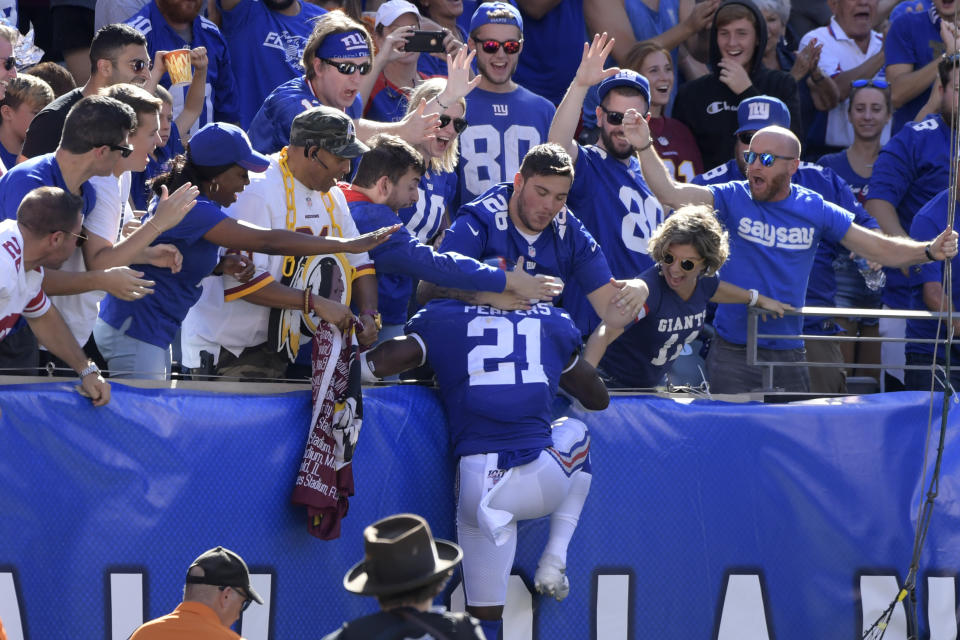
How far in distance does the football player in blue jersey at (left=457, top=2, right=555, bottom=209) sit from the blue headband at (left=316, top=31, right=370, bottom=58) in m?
0.95

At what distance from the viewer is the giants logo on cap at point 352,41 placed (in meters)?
7.01

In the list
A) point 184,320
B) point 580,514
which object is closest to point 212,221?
point 184,320

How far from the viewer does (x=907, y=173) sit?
8961 millimetres

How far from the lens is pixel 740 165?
27.2ft

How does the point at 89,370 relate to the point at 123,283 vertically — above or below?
below

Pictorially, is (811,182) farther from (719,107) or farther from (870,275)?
(719,107)

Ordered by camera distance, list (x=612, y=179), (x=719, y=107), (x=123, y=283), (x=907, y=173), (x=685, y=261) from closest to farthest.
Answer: (x=123, y=283) < (x=685, y=261) < (x=612, y=179) < (x=907, y=173) < (x=719, y=107)

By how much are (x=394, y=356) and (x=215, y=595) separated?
1.43 meters

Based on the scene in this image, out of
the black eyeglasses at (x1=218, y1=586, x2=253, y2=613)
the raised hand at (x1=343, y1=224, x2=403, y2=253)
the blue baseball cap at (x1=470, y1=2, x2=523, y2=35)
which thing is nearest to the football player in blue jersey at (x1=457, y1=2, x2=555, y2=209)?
the blue baseball cap at (x1=470, y1=2, x2=523, y2=35)

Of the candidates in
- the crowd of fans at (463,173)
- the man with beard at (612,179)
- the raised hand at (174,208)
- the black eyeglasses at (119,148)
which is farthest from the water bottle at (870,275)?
the black eyeglasses at (119,148)

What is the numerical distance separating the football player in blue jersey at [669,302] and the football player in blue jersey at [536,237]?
0.20 m

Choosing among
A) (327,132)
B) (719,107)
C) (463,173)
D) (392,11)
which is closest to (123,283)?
(327,132)

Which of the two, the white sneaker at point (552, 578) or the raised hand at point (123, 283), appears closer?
the raised hand at point (123, 283)

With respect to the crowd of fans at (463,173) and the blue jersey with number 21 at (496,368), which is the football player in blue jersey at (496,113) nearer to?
the crowd of fans at (463,173)
